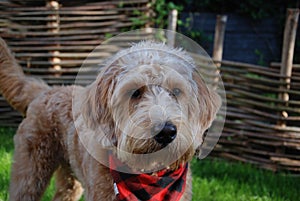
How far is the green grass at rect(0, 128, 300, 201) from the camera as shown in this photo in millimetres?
4852

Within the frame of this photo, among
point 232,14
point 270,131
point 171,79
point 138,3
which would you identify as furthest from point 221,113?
point 232,14

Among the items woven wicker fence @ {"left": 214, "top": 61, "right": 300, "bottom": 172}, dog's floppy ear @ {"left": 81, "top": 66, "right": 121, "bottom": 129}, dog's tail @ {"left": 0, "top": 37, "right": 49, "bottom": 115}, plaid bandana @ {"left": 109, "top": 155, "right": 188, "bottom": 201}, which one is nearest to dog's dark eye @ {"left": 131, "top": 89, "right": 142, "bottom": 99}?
dog's floppy ear @ {"left": 81, "top": 66, "right": 121, "bottom": 129}

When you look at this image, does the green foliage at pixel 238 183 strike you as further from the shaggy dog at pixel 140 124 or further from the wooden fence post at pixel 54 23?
the wooden fence post at pixel 54 23

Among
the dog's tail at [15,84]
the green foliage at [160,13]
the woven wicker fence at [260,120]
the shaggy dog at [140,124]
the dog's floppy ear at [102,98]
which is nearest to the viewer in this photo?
the shaggy dog at [140,124]

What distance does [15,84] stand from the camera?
4199 mm

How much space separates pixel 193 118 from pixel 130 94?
0.42 meters

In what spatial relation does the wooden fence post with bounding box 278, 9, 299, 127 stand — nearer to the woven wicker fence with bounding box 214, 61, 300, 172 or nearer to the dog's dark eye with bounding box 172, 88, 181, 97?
the woven wicker fence with bounding box 214, 61, 300, 172

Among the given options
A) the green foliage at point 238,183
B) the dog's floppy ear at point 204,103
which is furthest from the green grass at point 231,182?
the dog's floppy ear at point 204,103

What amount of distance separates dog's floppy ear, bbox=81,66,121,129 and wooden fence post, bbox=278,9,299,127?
315 cm

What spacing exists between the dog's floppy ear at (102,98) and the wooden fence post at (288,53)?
3154 mm

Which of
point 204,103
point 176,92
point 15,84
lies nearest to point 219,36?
point 15,84

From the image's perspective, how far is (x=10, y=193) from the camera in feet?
13.2

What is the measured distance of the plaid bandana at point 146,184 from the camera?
3.13 metres

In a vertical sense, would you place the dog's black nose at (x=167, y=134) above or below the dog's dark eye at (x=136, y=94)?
below
